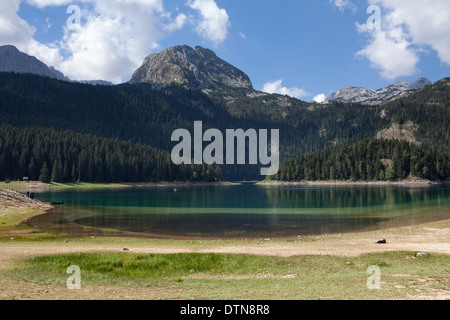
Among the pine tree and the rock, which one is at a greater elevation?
the pine tree

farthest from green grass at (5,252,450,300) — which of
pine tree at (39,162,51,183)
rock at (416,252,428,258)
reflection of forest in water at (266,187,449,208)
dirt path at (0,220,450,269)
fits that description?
pine tree at (39,162,51,183)

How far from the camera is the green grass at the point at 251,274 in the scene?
723 inches

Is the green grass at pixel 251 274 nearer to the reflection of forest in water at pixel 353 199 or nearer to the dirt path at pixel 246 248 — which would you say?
the dirt path at pixel 246 248

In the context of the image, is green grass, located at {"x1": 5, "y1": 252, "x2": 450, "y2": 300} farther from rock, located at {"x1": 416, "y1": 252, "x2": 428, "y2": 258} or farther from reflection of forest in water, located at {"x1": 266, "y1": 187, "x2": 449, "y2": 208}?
reflection of forest in water, located at {"x1": 266, "y1": 187, "x2": 449, "y2": 208}

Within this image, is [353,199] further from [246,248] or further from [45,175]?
[45,175]

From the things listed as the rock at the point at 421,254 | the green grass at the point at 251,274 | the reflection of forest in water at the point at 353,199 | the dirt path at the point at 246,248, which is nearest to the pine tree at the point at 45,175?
the reflection of forest in water at the point at 353,199

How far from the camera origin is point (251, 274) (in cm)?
2562

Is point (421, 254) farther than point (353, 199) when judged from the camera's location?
No

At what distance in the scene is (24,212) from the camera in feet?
218

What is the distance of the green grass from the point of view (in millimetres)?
18359

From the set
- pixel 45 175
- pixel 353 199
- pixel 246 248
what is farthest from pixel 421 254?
pixel 45 175
